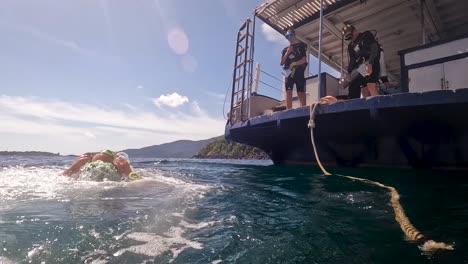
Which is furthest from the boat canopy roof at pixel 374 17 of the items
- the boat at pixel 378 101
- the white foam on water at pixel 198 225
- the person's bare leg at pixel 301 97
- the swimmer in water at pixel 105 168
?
the white foam on water at pixel 198 225

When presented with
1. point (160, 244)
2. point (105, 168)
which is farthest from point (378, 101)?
point (105, 168)

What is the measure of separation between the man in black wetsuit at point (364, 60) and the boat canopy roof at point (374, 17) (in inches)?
91.8

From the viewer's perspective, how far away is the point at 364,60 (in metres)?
6.38

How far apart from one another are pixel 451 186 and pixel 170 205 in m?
3.75

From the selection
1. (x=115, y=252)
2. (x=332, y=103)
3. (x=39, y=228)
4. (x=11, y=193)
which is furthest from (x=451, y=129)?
(x=11, y=193)

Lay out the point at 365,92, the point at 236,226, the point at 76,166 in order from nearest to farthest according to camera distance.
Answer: the point at 236,226
the point at 365,92
the point at 76,166

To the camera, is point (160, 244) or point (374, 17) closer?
point (160, 244)

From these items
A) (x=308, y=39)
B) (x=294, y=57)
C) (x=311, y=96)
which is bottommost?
(x=311, y=96)

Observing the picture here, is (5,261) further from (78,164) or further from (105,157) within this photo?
(78,164)

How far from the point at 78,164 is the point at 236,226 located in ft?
19.1

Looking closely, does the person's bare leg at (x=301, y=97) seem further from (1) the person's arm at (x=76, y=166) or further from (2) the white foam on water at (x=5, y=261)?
(2) the white foam on water at (x=5, y=261)

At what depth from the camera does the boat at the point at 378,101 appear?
5488 mm

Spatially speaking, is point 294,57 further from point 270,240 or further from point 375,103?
point 270,240

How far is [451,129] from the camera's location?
229 inches
